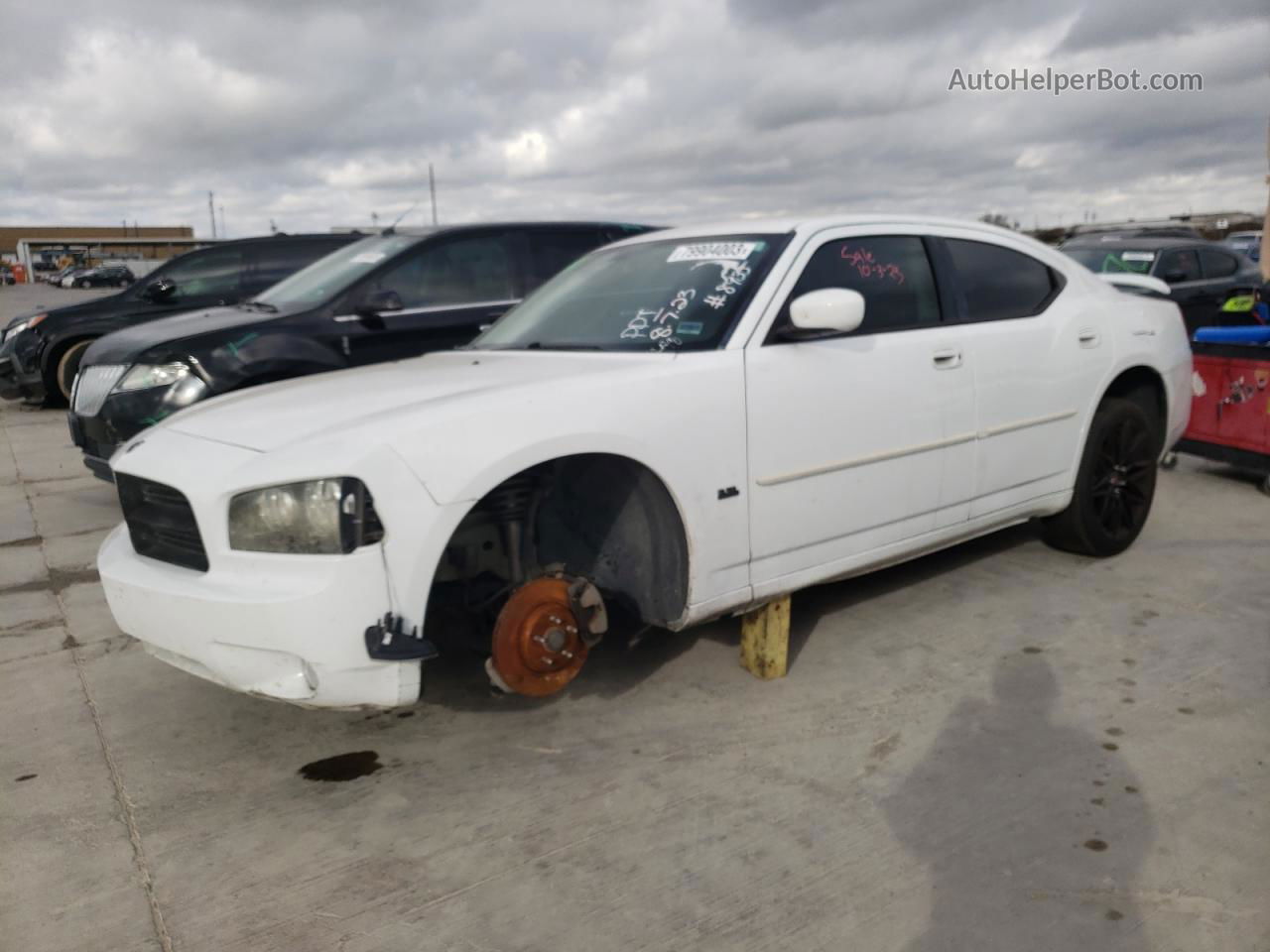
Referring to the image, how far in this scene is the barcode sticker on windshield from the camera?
11.3ft

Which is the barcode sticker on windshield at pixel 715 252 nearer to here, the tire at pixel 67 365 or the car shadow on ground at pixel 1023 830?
the car shadow on ground at pixel 1023 830

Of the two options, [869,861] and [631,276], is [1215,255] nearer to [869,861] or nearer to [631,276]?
[631,276]

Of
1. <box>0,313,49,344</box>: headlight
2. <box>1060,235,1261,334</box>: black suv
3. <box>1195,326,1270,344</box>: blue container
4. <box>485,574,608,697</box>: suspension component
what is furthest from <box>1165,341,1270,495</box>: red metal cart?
<box>0,313,49,344</box>: headlight

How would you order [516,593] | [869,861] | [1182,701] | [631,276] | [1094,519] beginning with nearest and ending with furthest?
[869,861]
[516,593]
[1182,701]
[631,276]
[1094,519]

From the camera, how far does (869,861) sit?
2.42m

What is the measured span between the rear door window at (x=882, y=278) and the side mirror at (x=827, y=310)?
0.24 meters

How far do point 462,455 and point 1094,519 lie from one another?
321 cm

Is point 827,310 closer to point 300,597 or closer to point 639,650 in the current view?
point 639,650

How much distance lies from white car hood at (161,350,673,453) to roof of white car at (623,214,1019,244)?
2.66 feet

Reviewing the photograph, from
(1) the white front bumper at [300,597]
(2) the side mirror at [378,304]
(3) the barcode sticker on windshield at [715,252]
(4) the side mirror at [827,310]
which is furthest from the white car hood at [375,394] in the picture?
(2) the side mirror at [378,304]

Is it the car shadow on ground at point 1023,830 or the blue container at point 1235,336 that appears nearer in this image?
the car shadow on ground at point 1023,830

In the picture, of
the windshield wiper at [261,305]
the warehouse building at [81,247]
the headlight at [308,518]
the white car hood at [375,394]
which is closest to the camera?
the headlight at [308,518]

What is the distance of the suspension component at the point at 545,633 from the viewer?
9.27 feet

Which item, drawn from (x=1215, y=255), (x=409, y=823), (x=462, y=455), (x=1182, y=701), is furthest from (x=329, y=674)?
(x=1215, y=255)
